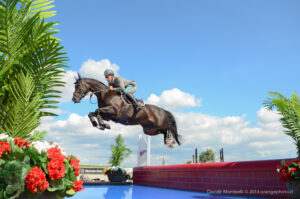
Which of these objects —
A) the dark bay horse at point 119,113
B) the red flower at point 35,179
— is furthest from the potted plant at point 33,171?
the dark bay horse at point 119,113

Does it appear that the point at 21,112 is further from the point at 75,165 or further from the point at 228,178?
the point at 228,178

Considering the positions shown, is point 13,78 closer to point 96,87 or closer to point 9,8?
point 9,8

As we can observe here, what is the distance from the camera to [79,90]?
6.77 metres

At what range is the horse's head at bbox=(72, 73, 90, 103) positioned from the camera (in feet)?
21.8

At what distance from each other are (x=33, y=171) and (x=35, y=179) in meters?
0.08

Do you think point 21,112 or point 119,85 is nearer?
point 21,112

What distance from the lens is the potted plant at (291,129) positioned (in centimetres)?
446

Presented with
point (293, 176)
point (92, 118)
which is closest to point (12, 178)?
point (92, 118)

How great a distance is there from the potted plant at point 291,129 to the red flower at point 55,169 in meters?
3.84

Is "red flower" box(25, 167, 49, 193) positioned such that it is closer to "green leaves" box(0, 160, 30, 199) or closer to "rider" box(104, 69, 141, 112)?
"green leaves" box(0, 160, 30, 199)

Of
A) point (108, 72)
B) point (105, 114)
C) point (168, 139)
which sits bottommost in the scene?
point (168, 139)

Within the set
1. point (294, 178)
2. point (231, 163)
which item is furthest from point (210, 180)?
point (294, 178)

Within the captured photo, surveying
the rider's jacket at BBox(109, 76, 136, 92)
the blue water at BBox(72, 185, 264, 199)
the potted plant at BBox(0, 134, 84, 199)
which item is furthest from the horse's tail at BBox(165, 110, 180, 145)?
the potted plant at BBox(0, 134, 84, 199)

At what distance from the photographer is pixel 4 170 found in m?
2.47
